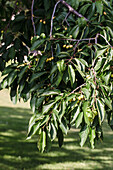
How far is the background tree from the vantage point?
66.5 inches

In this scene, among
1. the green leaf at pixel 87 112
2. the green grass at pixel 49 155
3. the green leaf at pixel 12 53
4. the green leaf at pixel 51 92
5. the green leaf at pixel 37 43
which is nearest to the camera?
the green leaf at pixel 87 112

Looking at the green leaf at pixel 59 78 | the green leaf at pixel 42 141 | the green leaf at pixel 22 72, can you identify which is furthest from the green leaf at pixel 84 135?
the green leaf at pixel 22 72

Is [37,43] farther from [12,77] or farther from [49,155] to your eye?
[49,155]

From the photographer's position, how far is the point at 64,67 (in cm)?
176

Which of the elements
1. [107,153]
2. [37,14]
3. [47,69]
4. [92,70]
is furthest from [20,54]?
[107,153]

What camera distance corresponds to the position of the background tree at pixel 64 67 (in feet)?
5.54

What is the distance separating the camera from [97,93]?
1.67 m

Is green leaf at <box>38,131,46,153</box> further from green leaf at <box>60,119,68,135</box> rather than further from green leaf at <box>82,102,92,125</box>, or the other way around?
green leaf at <box>82,102,92,125</box>

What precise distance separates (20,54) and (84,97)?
1.05m

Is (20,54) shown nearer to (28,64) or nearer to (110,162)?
(28,64)

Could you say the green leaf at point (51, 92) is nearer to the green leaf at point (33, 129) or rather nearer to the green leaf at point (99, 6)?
the green leaf at point (33, 129)

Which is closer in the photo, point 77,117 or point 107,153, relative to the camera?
point 77,117

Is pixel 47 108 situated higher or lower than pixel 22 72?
lower

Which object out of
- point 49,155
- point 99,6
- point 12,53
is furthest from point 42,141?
point 49,155
